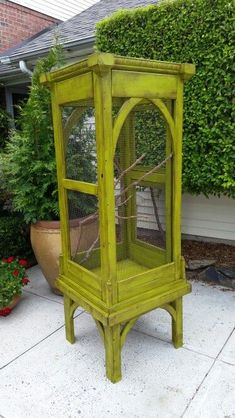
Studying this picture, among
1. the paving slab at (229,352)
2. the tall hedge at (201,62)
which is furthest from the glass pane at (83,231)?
the tall hedge at (201,62)

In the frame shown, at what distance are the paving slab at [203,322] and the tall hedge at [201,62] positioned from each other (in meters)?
0.98

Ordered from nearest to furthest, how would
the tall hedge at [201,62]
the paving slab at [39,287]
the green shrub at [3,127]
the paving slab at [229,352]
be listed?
the paving slab at [229,352]
the tall hedge at [201,62]
the paving slab at [39,287]
the green shrub at [3,127]

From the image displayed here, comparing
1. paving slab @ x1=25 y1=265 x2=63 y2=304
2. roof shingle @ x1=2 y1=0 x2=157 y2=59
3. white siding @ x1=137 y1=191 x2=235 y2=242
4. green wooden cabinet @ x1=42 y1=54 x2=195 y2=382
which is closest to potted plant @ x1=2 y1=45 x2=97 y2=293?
paving slab @ x1=25 y1=265 x2=63 y2=304

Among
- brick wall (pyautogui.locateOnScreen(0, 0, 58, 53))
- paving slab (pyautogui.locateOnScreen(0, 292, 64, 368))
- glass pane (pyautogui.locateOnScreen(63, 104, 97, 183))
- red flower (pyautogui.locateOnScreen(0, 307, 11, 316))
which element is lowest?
paving slab (pyautogui.locateOnScreen(0, 292, 64, 368))

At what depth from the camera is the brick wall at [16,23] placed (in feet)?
21.9

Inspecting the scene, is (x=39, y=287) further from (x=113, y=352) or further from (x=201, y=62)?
(x=201, y=62)

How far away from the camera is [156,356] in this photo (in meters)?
2.23

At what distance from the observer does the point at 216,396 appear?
1876mm

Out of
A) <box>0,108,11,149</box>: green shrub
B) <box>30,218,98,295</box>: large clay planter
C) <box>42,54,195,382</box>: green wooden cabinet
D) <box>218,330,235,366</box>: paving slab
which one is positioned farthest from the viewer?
<box>0,108,11,149</box>: green shrub

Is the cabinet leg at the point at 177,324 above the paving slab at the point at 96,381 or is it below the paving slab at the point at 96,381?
above

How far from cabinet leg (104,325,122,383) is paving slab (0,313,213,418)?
0.18 feet

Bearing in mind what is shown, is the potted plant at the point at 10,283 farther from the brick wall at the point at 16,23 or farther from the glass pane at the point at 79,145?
the brick wall at the point at 16,23

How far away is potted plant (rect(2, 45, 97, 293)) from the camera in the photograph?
2.97 m

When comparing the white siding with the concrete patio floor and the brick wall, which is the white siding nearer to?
the concrete patio floor
